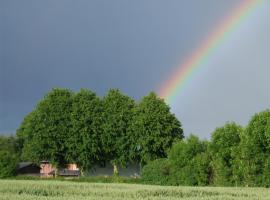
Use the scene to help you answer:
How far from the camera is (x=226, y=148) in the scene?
194ft

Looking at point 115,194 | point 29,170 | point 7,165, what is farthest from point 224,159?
point 29,170

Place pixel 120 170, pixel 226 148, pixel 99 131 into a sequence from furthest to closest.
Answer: pixel 120 170
pixel 99 131
pixel 226 148

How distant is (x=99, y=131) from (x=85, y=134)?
266 cm

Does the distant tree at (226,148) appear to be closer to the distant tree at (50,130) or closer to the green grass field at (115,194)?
the green grass field at (115,194)

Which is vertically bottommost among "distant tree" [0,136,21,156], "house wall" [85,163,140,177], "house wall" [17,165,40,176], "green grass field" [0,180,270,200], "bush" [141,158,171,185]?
"green grass field" [0,180,270,200]

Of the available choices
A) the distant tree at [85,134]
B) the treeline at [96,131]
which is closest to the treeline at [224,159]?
the treeline at [96,131]

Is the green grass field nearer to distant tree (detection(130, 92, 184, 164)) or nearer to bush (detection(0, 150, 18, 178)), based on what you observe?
distant tree (detection(130, 92, 184, 164))

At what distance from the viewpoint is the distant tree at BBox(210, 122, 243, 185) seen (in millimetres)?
58281

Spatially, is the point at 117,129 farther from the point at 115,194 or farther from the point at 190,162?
the point at 115,194

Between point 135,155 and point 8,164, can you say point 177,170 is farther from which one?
point 8,164

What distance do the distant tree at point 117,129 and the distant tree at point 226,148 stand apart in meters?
31.2

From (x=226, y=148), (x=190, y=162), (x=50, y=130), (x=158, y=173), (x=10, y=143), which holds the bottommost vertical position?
(x=158, y=173)

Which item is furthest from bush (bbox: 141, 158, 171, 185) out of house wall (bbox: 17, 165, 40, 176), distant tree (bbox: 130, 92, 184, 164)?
house wall (bbox: 17, 165, 40, 176)

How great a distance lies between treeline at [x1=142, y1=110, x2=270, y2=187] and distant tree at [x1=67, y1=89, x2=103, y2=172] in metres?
19.2
